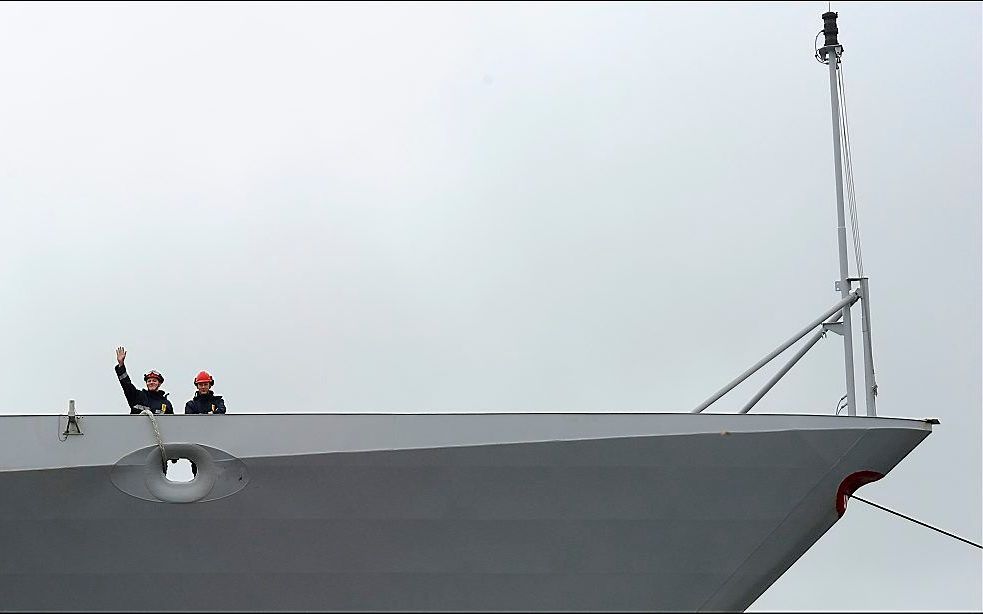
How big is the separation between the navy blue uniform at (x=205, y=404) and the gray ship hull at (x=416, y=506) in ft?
1.98

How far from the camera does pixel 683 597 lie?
1053 centimetres

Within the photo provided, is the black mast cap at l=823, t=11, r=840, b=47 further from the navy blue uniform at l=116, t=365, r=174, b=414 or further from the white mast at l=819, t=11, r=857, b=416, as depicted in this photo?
the navy blue uniform at l=116, t=365, r=174, b=414

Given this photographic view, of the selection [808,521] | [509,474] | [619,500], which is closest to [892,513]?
[808,521]

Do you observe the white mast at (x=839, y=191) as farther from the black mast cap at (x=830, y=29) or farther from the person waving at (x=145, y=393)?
the person waving at (x=145, y=393)

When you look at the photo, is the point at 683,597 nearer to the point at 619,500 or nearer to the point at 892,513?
the point at 619,500

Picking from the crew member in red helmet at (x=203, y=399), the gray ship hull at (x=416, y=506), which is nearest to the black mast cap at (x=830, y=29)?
the gray ship hull at (x=416, y=506)

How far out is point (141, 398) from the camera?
10.7 meters

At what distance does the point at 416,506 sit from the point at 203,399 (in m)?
2.09

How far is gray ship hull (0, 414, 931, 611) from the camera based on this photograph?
33.2ft

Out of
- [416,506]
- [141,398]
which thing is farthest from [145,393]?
[416,506]

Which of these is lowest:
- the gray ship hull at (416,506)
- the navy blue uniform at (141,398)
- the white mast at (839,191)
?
the gray ship hull at (416,506)

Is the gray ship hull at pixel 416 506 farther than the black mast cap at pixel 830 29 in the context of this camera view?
No

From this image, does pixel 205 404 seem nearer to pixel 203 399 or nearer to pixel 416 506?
pixel 203 399

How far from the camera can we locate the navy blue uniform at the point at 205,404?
10.7 m
